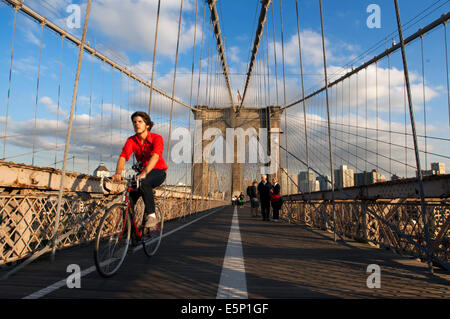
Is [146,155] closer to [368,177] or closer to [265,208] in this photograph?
[265,208]

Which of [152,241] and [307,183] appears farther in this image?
[307,183]

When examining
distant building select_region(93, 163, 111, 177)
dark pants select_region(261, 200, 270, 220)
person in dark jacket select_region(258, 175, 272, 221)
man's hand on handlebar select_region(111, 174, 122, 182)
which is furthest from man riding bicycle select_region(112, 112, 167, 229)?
dark pants select_region(261, 200, 270, 220)

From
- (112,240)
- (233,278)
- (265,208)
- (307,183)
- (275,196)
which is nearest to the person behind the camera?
(233,278)

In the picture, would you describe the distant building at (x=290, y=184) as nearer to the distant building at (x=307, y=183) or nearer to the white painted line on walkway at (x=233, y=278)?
the distant building at (x=307, y=183)

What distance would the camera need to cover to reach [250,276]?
2756 mm

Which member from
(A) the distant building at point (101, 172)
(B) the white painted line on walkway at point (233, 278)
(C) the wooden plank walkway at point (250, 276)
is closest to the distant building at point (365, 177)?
(A) the distant building at point (101, 172)

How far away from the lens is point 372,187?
685cm

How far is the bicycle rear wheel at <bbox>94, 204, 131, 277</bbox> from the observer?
2561 millimetres

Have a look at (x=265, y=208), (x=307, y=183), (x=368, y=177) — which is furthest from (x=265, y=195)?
(x=368, y=177)

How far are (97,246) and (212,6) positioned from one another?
71.5 ft

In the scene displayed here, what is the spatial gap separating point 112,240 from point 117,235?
0.10 meters

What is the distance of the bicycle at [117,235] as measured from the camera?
2.59 meters
